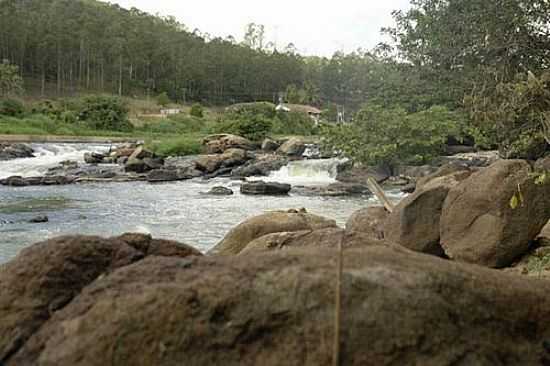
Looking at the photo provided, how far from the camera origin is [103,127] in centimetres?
4859

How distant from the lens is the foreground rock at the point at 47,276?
2.11m

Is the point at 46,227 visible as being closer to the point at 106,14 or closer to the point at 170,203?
the point at 170,203

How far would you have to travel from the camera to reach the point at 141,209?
56.9 feet

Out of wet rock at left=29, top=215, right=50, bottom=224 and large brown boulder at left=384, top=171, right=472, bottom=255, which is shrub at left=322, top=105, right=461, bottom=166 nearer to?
wet rock at left=29, top=215, right=50, bottom=224

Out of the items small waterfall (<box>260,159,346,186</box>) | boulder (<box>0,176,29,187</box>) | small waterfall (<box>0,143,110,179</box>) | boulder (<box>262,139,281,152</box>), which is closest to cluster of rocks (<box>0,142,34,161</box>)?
small waterfall (<box>0,143,110,179</box>)

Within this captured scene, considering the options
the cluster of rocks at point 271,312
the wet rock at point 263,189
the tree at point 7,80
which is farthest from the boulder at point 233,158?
the tree at point 7,80

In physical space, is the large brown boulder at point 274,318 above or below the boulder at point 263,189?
above

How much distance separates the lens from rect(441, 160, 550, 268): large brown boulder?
284 inches

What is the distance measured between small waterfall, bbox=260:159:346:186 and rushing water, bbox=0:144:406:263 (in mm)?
619

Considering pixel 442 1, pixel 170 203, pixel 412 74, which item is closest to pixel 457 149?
pixel 412 74

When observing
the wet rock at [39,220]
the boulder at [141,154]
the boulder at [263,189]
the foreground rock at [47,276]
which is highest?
the foreground rock at [47,276]

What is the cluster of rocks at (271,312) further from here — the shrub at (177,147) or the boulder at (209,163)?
the shrub at (177,147)

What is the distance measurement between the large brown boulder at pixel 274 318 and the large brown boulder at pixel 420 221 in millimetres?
6087

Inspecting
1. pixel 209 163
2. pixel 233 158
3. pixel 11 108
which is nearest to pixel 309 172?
pixel 233 158
